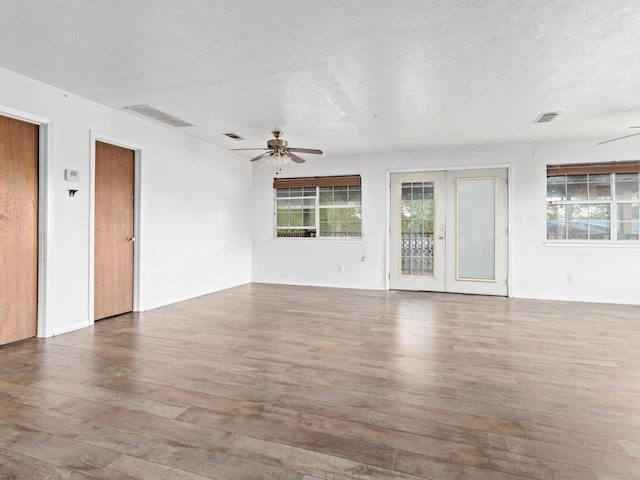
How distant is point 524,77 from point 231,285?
549 centimetres

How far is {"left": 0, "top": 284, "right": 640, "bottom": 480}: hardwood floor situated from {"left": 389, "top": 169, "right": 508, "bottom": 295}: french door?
2099 millimetres

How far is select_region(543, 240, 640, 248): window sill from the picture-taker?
5.58m

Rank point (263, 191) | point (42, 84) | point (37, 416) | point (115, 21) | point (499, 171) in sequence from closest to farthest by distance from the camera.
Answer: point (37, 416)
point (115, 21)
point (42, 84)
point (499, 171)
point (263, 191)

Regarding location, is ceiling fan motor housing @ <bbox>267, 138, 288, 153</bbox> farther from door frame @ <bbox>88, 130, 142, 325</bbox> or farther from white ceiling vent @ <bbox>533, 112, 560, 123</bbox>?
white ceiling vent @ <bbox>533, 112, 560, 123</bbox>

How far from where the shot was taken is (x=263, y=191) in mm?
7594

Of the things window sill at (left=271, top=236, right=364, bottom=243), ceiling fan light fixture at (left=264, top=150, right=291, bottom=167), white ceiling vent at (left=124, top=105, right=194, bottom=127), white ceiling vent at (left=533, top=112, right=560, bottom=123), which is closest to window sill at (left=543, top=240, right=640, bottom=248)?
white ceiling vent at (left=533, top=112, right=560, bottom=123)

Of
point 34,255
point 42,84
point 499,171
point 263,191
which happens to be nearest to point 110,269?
point 34,255

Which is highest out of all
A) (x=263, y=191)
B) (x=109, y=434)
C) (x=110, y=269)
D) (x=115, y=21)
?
(x=115, y=21)

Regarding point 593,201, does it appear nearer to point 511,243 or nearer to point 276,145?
point 511,243

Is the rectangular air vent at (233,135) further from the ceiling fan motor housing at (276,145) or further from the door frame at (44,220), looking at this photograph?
the door frame at (44,220)

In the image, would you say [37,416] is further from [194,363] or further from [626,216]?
[626,216]

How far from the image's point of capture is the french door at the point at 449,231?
626 cm

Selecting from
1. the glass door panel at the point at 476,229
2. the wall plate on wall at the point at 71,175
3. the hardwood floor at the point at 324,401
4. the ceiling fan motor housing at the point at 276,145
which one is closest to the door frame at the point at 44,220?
the wall plate on wall at the point at 71,175

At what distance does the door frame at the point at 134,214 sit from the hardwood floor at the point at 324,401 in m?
0.61
